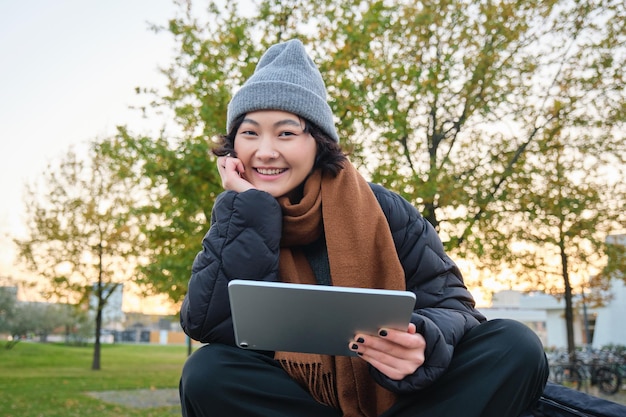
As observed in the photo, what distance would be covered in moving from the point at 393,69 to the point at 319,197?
7.13 m


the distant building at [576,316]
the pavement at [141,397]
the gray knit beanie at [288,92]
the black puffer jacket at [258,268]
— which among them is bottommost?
the pavement at [141,397]

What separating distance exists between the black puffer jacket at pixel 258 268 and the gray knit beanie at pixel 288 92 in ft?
1.32

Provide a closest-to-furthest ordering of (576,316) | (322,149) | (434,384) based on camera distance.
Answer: (434,384) < (322,149) < (576,316)

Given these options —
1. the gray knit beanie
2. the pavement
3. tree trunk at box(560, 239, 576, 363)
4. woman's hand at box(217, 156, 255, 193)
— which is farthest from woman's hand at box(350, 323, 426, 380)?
tree trunk at box(560, 239, 576, 363)

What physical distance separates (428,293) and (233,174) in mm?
841

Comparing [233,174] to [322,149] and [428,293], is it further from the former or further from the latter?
[428,293]

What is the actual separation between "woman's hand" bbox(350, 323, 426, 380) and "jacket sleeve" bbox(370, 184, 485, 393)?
3 cm

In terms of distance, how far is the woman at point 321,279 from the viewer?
1.69 meters

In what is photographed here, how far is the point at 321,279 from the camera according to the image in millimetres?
2182

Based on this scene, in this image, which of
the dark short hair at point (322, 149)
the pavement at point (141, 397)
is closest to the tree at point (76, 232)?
the pavement at point (141, 397)

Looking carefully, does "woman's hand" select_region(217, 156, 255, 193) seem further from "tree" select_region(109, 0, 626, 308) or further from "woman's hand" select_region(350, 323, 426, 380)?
"tree" select_region(109, 0, 626, 308)

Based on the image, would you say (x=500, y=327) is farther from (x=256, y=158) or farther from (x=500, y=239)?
(x=500, y=239)

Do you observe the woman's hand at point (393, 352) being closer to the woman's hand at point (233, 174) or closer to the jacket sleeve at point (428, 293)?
the jacket sleeve at point (428, 293)

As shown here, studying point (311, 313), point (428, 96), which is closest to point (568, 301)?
point (428, 96)
